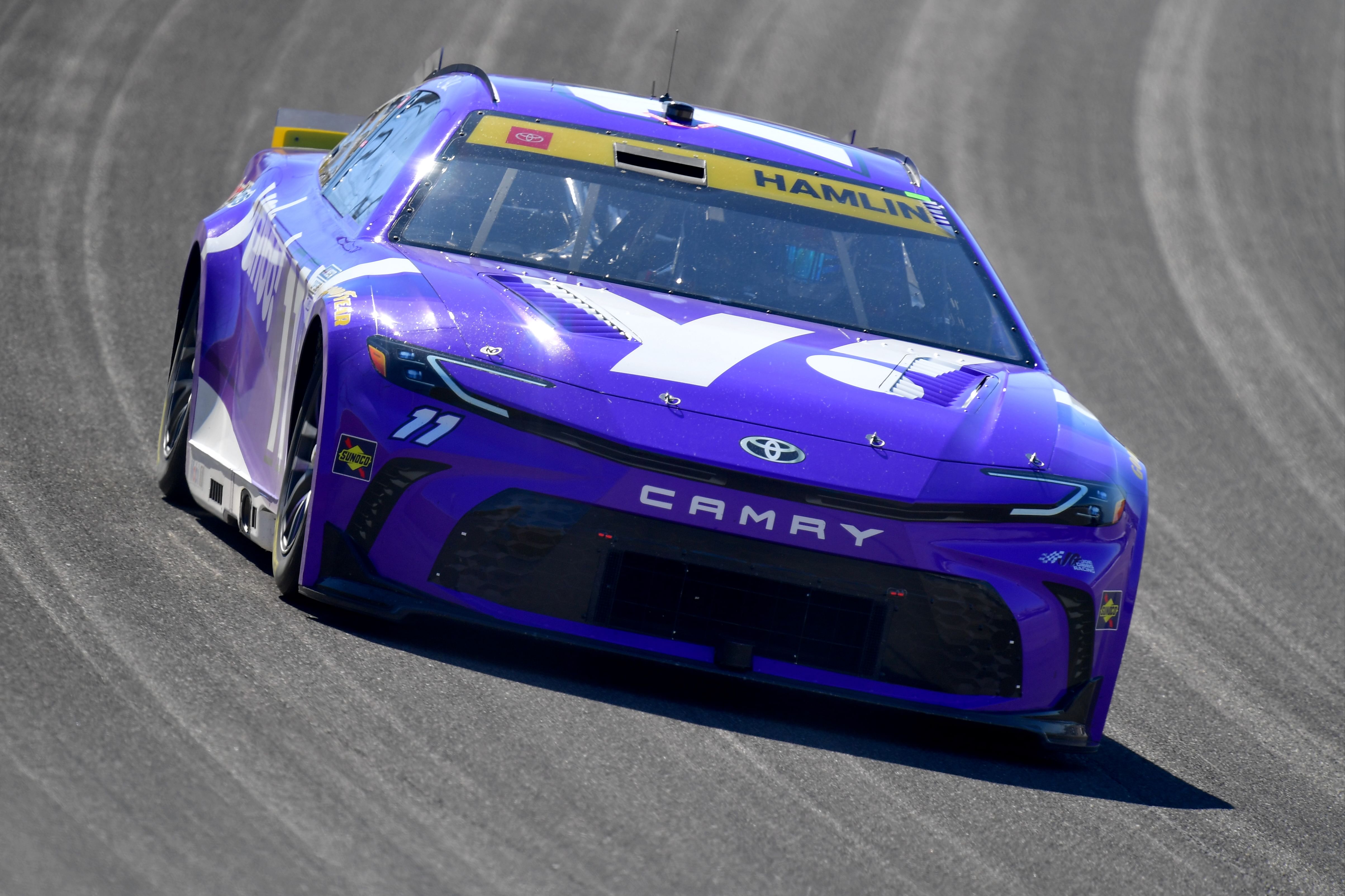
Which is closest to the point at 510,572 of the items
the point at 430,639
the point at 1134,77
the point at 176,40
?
the point at 430,639

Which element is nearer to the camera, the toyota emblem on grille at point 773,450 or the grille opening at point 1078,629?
the toyota emblem on grille at point 773,450

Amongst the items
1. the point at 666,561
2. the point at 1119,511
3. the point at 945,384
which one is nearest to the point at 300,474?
the point at 666,561

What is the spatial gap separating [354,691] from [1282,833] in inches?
93.2

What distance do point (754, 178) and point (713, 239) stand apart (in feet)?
1.27

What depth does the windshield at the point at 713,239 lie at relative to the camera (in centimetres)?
515

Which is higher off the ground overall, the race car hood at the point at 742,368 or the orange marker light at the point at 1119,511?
the race car hood at the point at 742,368

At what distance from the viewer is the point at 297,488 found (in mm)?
4590

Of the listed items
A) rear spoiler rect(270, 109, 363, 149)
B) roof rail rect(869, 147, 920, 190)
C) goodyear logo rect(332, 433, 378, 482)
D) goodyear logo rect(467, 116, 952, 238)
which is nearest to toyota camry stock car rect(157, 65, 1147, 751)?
goodyear logo rect(332, 433, 378, 482)

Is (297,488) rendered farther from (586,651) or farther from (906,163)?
(906,163)

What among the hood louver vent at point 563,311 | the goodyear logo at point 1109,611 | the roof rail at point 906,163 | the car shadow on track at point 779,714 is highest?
the roof rail at point 906,163

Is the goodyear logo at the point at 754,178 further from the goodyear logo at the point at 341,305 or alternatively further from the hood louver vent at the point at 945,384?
the goodyear logo at the point at 341,305

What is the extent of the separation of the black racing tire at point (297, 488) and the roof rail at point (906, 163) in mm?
2409

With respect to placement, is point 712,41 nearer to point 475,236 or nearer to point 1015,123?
point 1015,123

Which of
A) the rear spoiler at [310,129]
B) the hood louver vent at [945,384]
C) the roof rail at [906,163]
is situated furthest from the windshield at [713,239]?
the rear spoiler at [310,129]
